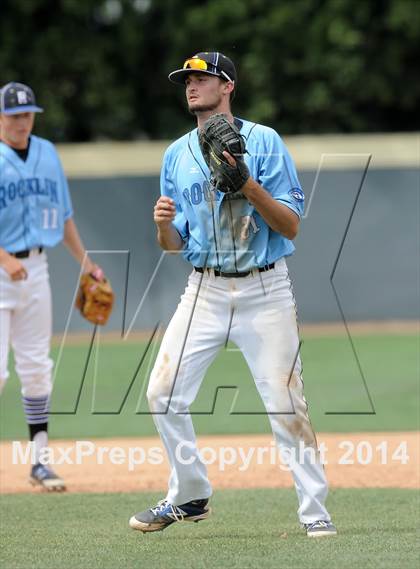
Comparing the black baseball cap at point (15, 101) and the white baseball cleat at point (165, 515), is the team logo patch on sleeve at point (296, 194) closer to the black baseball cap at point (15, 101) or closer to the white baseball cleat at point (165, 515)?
the white baseball cleat at point (165, 515)

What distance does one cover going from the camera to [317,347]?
51.1 feet

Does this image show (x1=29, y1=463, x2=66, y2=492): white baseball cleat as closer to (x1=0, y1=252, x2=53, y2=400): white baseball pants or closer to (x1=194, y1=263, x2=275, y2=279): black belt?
(x1=0, y1=252, x2=53, y2=400): white baseball pants

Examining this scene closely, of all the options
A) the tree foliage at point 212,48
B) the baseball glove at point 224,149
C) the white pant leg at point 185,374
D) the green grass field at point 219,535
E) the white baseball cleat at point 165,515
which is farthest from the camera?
the tree foliage at point 212,48

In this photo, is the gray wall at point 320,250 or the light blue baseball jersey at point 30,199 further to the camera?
the gray wall at point 320,250

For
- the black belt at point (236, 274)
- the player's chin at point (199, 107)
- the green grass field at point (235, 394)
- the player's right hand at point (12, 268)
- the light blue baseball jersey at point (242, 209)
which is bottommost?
the green grass field at point (235, 394)

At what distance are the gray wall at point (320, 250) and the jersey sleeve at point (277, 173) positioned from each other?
1136 cm

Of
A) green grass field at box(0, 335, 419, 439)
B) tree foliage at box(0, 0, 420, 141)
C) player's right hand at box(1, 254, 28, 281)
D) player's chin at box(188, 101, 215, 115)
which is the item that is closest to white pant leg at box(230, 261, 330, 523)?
player's chin at box(188, 101, 215, 115)

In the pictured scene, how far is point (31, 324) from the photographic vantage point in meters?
7.73

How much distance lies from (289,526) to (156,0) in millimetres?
16452

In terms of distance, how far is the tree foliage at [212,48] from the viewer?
20719mm

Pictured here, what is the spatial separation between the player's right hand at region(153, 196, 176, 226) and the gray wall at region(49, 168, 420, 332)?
11299mm

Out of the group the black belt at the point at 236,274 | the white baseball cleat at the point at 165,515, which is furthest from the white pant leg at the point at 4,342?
the black belt at the point at 236,274

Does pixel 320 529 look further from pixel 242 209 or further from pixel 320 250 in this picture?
pixel 320 250

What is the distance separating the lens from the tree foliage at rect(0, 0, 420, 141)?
20.7 meters
